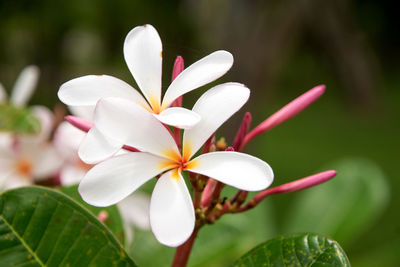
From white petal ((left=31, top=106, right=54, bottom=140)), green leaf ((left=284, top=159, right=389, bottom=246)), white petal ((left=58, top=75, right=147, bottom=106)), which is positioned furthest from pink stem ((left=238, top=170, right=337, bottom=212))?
green leaf ((left=284, top=159, right=389, bottom=246))

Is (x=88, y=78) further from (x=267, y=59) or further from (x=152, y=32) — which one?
(x=267, y=59)

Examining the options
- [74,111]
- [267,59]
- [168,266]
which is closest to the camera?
[74,111]

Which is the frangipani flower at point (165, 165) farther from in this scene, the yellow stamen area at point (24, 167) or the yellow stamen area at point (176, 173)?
the yellow stamen area at point (24, 167)

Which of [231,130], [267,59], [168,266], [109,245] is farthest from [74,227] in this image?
[267,59]

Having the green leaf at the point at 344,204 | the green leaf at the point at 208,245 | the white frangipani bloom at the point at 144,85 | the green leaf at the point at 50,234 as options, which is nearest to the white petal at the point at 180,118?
the white frangipani bloom at the point at 144,85

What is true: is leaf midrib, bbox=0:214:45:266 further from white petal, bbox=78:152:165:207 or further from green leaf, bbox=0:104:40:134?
green leaf, bbox=0:104:40:134

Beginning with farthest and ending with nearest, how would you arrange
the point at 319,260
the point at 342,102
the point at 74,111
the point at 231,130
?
1. the point at 342,102
2. the point at 231,130
3. the point at 74,111
4. the point at 319,260

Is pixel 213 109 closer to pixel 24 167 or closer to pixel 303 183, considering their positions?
pixel 303 183
